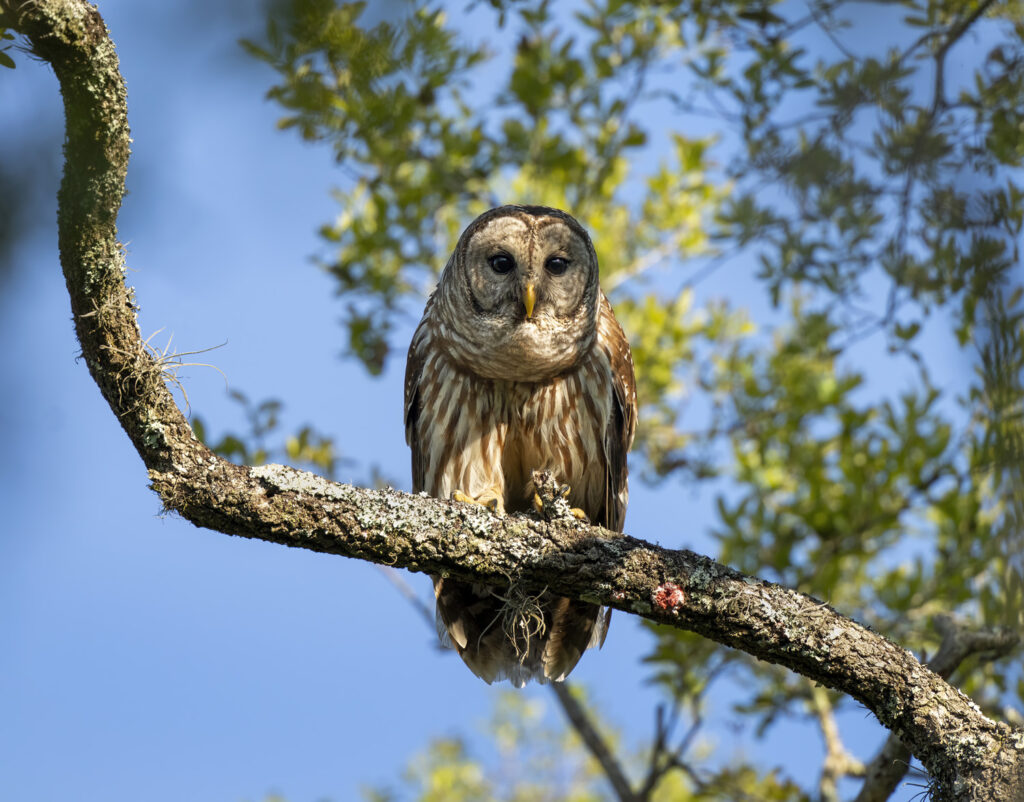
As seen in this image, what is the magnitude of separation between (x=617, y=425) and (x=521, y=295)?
0.78 metres

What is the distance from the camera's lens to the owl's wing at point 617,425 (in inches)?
191

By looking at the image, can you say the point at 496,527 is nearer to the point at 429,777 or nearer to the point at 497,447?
the point at 497,447

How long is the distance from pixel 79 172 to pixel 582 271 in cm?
281

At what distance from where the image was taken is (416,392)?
4.97m

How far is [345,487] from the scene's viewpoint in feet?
10.2

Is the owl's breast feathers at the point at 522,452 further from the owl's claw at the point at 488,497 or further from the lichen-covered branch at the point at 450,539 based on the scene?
the lichen-covered branch at the point at 450,539

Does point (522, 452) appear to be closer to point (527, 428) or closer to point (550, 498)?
point (527, 428)

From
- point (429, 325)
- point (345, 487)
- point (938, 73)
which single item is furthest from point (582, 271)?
point (345, 487)

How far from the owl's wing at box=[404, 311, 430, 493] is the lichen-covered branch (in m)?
1.67

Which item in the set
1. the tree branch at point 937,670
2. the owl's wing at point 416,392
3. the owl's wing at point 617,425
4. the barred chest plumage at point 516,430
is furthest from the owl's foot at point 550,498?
the tree branch at point 937,670

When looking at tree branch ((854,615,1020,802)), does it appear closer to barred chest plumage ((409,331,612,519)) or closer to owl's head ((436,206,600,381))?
barred chest plumage ((409,331,612,519))

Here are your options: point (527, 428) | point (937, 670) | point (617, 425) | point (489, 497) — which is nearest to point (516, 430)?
point (527, 428)

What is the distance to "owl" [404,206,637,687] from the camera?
459 cm

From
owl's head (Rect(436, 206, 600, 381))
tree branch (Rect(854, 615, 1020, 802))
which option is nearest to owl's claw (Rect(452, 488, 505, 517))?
owl's head (Rect(436, 206, 600, 381))
